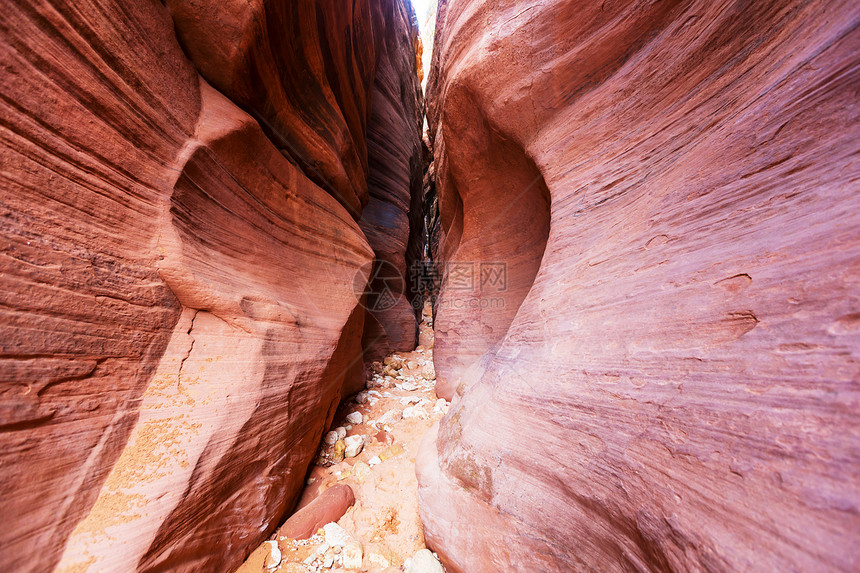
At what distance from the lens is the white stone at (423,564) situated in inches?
66.7

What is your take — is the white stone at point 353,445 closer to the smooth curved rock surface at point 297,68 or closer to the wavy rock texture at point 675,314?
the wavy rock texture at point 675,314

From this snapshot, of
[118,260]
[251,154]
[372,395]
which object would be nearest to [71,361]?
[118,260]

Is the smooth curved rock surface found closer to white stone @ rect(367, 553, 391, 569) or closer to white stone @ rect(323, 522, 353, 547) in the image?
white stone @ rect(323, 522, 353, 547)

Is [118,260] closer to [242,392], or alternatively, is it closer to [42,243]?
[42,243]

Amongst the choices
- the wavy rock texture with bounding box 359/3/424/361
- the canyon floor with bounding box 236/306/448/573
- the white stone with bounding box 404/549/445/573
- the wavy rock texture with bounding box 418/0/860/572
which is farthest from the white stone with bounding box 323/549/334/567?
the wavy rock texture with bounding box 359/3/424/361

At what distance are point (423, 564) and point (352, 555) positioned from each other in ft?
1.60

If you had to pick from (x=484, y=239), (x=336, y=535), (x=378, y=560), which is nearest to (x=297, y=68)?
(x=484, y=239)

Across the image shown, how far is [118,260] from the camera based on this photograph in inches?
58.9

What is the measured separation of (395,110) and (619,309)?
7958 millimetres

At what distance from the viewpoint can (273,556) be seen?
179 cm

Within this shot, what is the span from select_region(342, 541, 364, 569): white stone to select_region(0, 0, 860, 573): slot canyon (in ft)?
0.06

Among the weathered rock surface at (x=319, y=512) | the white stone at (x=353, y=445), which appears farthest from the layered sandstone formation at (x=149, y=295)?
the white stone at (x=353, y=445)

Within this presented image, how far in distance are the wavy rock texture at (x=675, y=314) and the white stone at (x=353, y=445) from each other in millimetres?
875

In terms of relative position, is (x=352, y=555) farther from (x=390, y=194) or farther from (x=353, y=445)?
(x=390, y=194)
